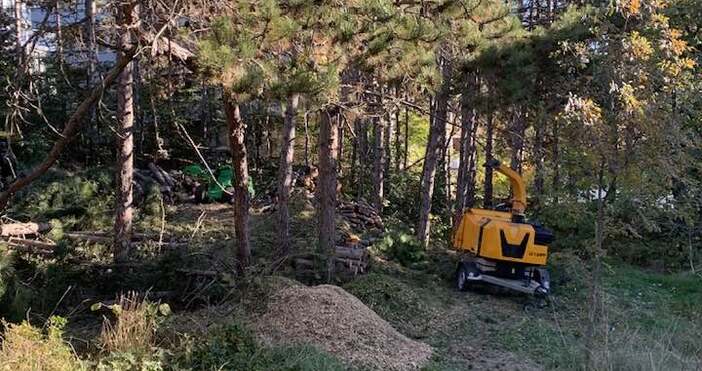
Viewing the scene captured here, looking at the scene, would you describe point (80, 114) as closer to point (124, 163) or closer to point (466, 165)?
point (124, 163)

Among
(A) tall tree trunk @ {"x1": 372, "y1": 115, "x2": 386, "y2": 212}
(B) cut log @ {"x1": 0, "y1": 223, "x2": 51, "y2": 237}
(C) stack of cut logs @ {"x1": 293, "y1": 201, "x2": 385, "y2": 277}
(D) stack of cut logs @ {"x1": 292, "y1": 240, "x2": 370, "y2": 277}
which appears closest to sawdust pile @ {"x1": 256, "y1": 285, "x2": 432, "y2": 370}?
(D) stack of cut logs @ {"x1": 292, "y1": 240, "x2": 370, "y2": 277}

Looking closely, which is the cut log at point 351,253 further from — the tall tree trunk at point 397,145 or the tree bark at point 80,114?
the tall tree trunk at point 397,145

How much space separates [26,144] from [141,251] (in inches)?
260

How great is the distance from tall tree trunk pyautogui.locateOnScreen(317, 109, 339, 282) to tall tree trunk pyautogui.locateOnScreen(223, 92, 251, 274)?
1661mm

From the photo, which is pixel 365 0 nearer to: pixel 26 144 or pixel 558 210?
pixel 558 210

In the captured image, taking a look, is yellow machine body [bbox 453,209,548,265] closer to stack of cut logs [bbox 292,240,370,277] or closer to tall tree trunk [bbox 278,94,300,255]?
stack of cut logs [bbox 292,240,370,277]

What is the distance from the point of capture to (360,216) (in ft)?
46.2

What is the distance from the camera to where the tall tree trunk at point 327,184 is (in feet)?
31.7

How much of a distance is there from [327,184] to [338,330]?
3.44 metres

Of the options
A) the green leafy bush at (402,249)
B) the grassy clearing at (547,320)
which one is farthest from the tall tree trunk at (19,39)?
the green leafy bush at (402,249)

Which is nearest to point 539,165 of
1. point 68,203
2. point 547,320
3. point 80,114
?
point 547,320

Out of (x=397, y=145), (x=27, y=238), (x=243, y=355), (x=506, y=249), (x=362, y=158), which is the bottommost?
(x=27, y=238)

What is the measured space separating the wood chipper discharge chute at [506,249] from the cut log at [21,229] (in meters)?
7.03

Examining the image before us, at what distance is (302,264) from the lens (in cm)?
964
